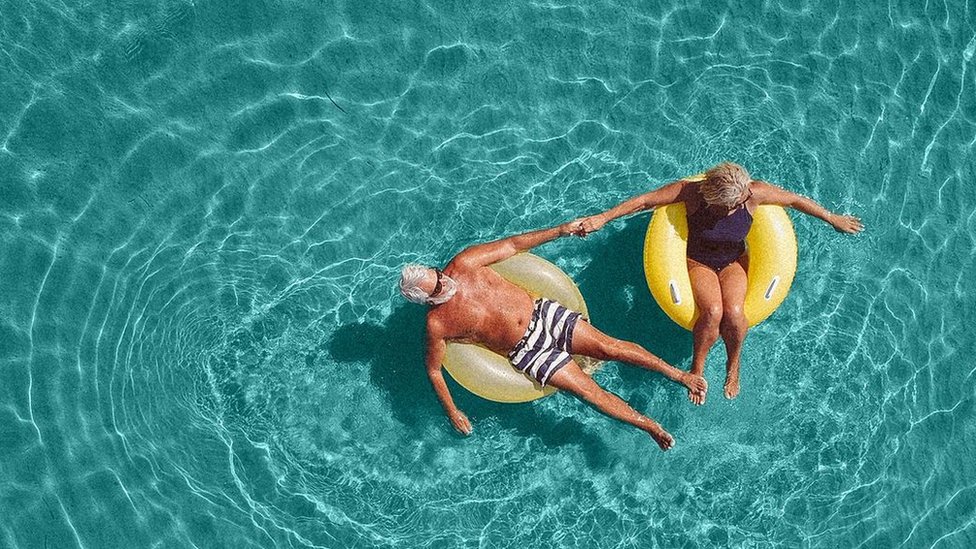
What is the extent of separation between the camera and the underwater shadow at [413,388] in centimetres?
562

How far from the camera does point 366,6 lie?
585 cm

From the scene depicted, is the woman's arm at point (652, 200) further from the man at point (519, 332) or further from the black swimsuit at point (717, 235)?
the man at point (519, 332)

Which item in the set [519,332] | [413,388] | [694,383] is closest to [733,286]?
[694,383]

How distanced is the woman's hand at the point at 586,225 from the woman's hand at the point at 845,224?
1.34 meters

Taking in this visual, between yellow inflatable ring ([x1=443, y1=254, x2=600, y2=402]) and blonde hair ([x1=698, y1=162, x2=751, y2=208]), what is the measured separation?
939 mm

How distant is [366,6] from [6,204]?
7.86 ft

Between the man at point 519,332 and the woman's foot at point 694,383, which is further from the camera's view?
the woman's foot at point 694,383

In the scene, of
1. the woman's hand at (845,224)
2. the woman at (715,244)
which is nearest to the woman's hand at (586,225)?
the woman at (715,244)

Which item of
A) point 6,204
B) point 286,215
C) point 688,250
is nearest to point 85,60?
point 6,204

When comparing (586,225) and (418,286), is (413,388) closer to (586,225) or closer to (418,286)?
(418,286)

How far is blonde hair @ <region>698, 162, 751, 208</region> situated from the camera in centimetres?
471

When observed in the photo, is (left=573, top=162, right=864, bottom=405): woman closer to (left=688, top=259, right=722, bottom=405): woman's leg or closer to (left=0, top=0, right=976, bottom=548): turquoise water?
(left=688, top=259, right=722, bottom=405): woman's leg

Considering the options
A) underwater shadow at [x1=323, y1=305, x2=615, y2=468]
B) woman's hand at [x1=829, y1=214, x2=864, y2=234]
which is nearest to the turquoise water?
underwater shadow at [x1=323, y1=305, x2=615, y2=468]

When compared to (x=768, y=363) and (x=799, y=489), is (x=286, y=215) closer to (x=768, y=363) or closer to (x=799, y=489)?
(x=768, y=363)
